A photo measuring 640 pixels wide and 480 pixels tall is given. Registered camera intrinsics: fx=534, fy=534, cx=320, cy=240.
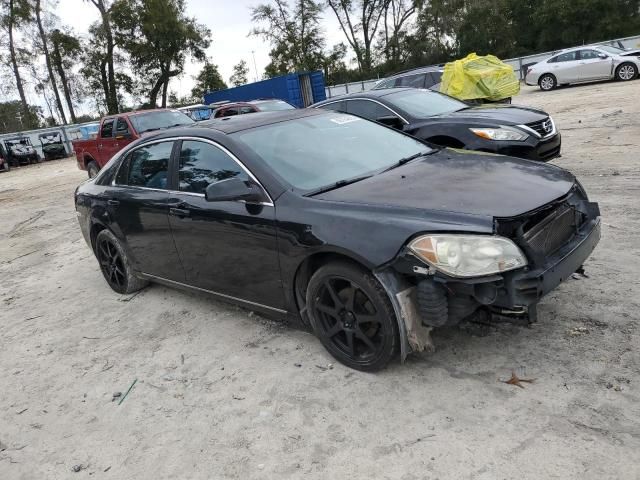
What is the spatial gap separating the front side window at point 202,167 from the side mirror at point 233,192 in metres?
0.17

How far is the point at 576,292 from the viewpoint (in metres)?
3.88

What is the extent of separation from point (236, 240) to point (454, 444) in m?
1.97

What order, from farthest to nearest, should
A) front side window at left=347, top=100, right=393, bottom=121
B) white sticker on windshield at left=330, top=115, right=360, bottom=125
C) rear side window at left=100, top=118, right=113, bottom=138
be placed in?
1. rear side window at left=100, top=118, right=113, bottom=138
2. front side window at left=347, top=100, right=393, bottom=121
3. white sticker on windshield at left=330, top=115, right=360, bottom=125

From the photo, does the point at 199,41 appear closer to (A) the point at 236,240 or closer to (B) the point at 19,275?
(B) the point at 19,275

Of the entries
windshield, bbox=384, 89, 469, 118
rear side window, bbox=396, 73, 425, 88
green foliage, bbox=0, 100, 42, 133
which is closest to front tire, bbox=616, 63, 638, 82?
rear side window, bbox=396, 73, 425, 88

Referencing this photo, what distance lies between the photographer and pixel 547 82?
22.2 metres

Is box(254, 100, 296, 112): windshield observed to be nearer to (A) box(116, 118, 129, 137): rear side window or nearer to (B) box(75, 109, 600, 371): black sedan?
(A) box(116, 118, 129, 137): rear side window

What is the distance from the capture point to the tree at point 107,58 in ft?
123

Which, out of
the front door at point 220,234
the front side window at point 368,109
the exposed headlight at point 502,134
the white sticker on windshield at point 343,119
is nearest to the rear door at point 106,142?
the front side window at point 368,109

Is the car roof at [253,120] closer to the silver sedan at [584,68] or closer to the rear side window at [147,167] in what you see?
the rear side window at [147,167]

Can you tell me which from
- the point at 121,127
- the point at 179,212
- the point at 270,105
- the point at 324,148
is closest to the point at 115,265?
the point at 179,212

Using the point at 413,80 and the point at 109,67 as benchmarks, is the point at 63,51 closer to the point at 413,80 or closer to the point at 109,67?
the point at 109,67

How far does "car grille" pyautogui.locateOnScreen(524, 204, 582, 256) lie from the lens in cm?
295

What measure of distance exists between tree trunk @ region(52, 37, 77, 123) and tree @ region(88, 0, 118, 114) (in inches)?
96.3
